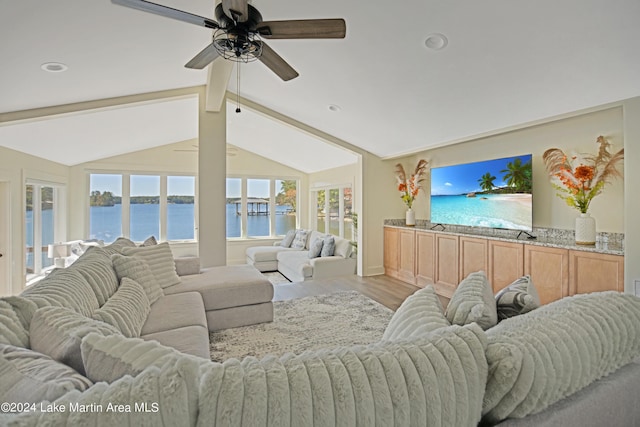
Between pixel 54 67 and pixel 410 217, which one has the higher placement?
pixel 54 67

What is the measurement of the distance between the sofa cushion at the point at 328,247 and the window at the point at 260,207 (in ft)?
9.06

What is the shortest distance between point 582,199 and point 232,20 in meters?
3.67

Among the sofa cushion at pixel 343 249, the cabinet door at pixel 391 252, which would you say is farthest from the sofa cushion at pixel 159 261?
the cabinet door at pixel 391 252

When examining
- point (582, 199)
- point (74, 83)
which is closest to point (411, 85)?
point (582, 199)

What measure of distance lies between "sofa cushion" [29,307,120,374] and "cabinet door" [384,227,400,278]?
5.07 m

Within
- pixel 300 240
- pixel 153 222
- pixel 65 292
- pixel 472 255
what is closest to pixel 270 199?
pixel 300 240

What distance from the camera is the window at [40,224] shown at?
5304mm

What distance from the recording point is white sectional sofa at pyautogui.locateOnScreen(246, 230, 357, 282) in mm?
5703

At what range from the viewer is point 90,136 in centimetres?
532

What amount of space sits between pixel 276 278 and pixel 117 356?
5717mm

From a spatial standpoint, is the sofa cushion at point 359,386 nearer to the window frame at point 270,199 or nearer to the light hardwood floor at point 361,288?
the light hardwood floor at point 361,288

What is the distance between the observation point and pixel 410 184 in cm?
584

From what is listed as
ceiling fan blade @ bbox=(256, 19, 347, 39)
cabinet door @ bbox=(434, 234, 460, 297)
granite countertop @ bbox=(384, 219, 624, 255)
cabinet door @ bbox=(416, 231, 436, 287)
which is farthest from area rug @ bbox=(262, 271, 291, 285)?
ceiling fan blade @ bbox=(256, 19, 347, 39)

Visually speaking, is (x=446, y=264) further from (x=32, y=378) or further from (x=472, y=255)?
(x=32, y=378)
